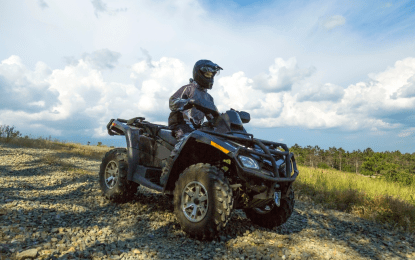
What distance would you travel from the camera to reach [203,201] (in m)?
3.57

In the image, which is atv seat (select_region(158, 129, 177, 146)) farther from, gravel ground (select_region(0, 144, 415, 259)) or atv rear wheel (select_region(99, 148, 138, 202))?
gravel ground (select_region(0, 144, 415, 259))

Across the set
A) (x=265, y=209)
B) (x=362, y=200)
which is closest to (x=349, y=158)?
(x=362, y=200)

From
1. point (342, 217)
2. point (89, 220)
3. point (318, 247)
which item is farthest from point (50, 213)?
point (342, 217)

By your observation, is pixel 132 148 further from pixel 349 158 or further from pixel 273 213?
pixel 349 158

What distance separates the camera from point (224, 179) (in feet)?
11.3

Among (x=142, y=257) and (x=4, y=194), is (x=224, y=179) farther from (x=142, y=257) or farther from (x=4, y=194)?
(x=4, y=194)

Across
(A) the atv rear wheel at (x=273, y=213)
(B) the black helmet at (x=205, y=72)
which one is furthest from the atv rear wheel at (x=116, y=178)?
(A) the atv rear wheel at (x=273, y=213)

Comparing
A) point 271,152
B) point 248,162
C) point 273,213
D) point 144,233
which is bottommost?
point 144,233

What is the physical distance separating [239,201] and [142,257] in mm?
1429

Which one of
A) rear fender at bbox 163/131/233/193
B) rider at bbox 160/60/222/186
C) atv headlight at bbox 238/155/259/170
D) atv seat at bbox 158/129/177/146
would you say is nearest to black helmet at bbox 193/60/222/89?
rider at bbox 160/60/222/186

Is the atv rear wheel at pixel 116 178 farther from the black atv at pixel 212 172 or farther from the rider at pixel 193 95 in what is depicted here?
the rider at pixel 193 95

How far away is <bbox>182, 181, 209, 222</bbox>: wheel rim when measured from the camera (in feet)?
11.6

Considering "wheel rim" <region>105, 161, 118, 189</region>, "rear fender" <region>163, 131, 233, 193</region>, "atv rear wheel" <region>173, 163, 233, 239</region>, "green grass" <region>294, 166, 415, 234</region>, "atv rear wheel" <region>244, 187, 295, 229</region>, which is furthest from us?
"green grass" <region>294, 166, 415, 234</region>

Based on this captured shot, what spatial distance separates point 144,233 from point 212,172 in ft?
4.74
